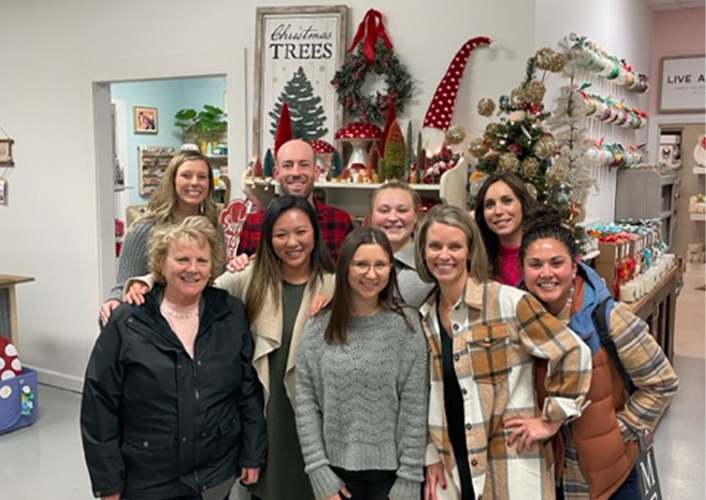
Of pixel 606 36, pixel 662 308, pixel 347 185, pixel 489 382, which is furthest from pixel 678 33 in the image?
pixel 489 382

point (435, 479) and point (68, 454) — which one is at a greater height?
point (435, 479)

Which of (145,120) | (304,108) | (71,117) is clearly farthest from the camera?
(145,120)

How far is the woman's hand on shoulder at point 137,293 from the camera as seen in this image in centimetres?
182

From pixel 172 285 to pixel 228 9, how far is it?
2.42m

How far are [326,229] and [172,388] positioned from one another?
0.95 meters

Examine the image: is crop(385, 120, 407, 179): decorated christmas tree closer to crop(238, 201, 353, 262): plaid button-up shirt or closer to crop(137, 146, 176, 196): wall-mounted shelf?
crop(238, 201, 353, 262): plaid button-up shirt

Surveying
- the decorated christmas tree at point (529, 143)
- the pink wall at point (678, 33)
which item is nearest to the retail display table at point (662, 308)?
the decorated christmas tree at point (529, 143)

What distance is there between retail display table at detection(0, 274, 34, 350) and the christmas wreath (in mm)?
2394

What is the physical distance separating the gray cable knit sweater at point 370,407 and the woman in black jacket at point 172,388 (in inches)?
9.2

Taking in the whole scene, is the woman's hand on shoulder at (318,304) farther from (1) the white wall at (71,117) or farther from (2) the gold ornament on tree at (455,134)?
(1) the white wall at (71,117)

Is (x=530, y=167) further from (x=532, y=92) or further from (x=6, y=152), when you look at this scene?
(x=6, y=152)

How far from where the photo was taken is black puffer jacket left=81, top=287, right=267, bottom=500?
5.77 feet

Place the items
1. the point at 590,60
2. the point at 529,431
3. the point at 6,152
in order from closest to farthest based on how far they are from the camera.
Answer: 1. the point at 529,431
2. the point at 590,60
3. the point at 6,152

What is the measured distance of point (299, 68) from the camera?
354cm
